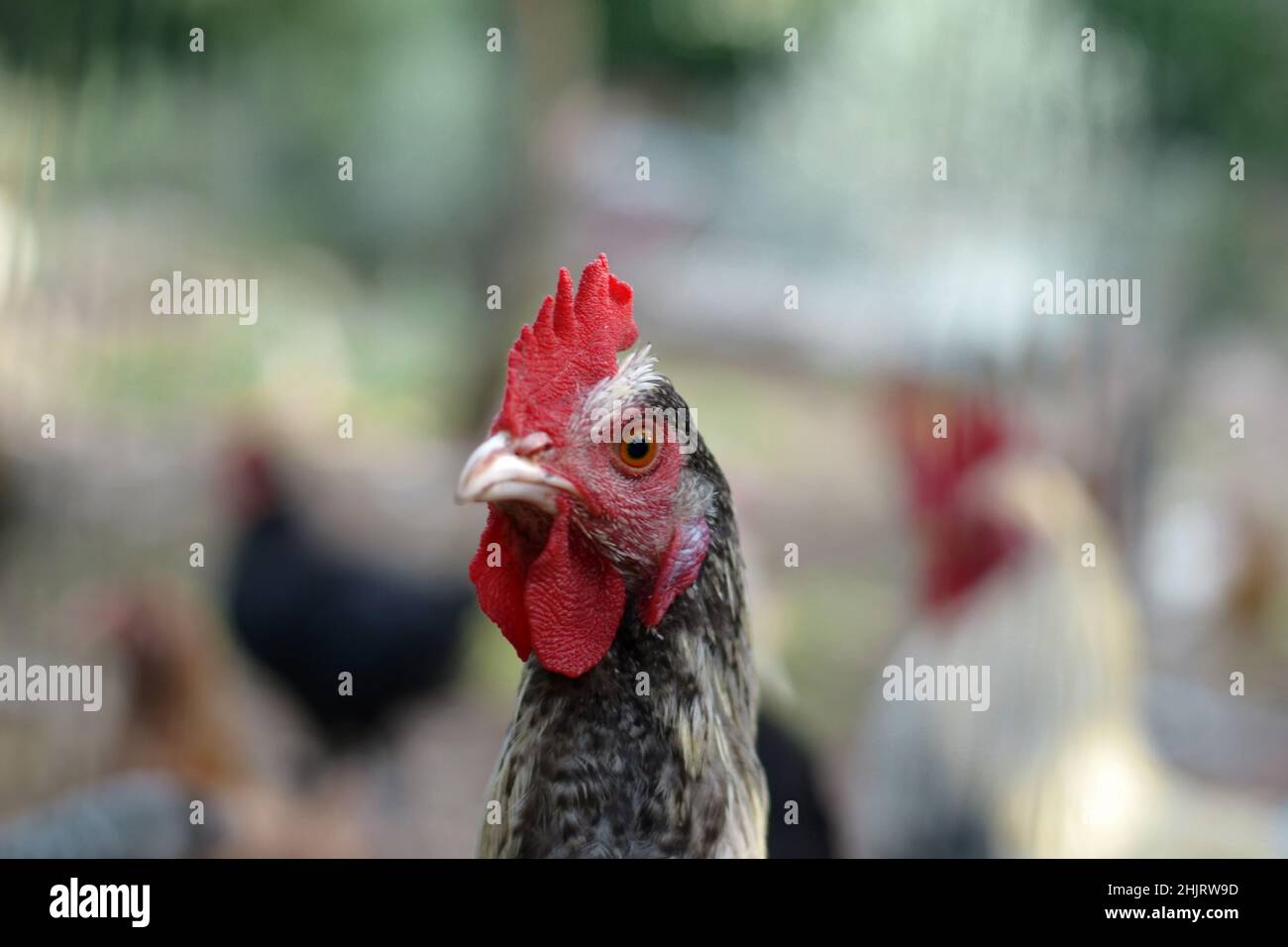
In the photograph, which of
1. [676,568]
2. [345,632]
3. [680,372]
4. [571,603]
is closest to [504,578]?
[571,603]

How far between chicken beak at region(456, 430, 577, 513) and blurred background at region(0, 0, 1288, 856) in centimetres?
131

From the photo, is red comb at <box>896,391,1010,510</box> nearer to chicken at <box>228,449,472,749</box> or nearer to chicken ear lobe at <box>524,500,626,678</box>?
chicken at <box>228,449,472,749</box>

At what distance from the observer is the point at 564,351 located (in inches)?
42.6

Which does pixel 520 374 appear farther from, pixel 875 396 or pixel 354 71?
pixel 354 71

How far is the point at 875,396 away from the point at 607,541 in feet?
9.54

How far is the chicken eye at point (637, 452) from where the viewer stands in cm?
103

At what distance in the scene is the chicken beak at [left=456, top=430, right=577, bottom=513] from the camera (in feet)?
3.18

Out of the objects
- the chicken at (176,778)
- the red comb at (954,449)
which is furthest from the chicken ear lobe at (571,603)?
the red comb at (954,449)

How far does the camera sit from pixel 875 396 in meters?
3.79

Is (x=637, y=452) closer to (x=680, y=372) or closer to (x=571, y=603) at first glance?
(x=571, y=603)

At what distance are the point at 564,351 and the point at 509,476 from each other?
0.56 feet

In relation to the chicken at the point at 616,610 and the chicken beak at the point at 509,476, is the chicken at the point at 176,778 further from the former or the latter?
the chicken beak at the point at 509,476

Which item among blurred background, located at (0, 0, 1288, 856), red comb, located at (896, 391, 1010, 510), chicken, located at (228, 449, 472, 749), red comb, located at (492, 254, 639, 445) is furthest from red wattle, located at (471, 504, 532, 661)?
chicken, located at (228, 449, 472, 749)
